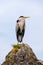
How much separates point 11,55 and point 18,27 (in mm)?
2900

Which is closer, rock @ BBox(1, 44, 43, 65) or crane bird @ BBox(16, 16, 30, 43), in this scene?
rock @ BBox(1, 44, 43, 65)

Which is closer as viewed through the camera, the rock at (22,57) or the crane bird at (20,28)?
the rock at (22,57)

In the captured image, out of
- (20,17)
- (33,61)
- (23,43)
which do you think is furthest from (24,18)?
(33,61)

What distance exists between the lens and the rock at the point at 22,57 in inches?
726

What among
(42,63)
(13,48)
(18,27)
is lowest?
(42,63)

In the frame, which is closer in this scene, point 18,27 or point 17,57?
point 17,57

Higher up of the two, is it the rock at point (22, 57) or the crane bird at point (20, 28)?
the crane bird at point (20, 28)

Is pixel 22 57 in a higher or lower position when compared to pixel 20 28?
lower

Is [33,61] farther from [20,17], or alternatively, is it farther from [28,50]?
[20,17]

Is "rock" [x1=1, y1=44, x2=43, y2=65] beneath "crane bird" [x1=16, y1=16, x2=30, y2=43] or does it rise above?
beneath

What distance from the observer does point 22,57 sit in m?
18.5

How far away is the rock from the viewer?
60.5 feet

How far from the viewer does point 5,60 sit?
18.8m

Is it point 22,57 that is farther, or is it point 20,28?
point 20,28
